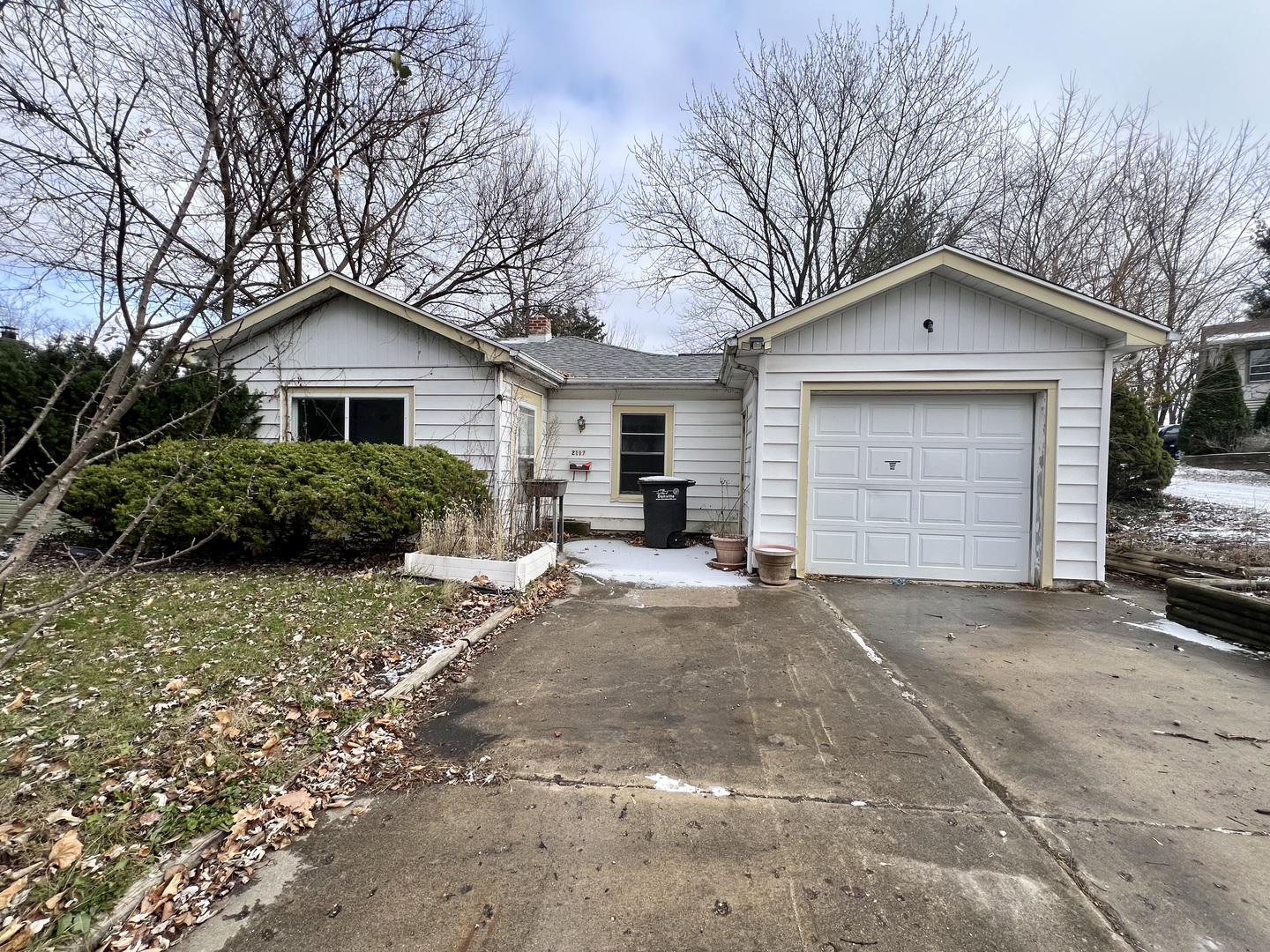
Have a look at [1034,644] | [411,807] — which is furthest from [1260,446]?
[411,807]

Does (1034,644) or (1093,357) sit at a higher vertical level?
(1093,357)

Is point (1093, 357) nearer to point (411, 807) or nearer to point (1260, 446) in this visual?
point (411, 807)

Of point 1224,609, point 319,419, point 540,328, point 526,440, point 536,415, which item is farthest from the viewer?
point 540,328

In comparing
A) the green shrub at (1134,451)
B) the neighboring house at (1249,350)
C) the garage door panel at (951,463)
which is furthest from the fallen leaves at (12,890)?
the neighboring house at (1249,350)

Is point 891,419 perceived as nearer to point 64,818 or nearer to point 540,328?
point 64,818

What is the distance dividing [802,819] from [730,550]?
5.26m

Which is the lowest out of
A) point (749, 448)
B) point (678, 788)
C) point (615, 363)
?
point (678, 788)

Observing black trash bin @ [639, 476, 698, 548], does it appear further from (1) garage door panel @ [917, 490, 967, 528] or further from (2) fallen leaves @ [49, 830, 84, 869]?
(2) fallen leaves @ [49, 830, 84, 869]

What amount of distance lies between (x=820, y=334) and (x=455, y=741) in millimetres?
5878

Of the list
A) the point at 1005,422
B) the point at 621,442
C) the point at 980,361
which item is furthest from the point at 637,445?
the point at 1005,422

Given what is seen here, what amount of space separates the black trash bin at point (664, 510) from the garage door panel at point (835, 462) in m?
2.20

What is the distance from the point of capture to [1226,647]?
187 inches

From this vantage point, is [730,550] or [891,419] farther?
[730,550]

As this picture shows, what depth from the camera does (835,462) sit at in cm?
712
